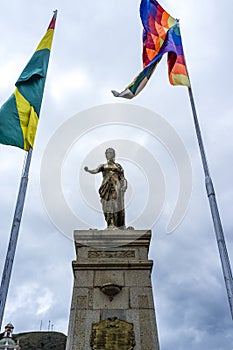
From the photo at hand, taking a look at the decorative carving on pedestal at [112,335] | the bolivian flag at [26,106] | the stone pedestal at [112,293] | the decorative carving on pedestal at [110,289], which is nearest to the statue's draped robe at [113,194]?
the stone pedestal at [112,293]

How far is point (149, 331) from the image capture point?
333 inches

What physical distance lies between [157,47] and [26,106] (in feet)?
15.3

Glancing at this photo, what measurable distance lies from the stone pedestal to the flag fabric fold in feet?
13.6

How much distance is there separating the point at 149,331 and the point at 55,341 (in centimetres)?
5698

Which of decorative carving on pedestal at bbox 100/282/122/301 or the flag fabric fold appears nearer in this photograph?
decorative carving on pedestal at bbox 100/282/122/301

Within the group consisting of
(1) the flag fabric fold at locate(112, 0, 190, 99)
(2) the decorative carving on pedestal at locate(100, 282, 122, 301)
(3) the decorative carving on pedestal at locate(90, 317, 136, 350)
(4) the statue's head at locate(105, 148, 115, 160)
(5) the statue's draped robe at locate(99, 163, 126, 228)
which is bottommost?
(3) the decorative carving on pedestal at locate(90, 317, 136, 350)

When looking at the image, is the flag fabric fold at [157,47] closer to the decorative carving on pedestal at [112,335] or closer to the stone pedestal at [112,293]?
the stone pedestal at [112,293]

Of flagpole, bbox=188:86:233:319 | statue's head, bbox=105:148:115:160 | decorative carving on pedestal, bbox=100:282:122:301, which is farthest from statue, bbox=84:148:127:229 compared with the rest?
flagpole, bbox=188:86:233:319

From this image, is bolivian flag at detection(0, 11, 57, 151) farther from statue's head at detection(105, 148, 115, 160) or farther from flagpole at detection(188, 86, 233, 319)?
flagpole at detection(188, 86, 233, 319)

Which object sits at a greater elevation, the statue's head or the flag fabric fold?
the flag fabric fold

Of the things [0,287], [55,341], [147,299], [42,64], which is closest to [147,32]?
[42,64]

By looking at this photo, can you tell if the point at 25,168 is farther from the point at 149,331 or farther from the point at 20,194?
the point at 149,331

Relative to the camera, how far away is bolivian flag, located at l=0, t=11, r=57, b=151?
894cm

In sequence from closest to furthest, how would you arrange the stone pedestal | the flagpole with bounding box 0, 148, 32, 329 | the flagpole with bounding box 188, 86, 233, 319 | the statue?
the flagpole with bounding box 0, 148, 32, 329, the flagpole with bounding box 188, 86, 233, 319, the stone pedestal, the statue
